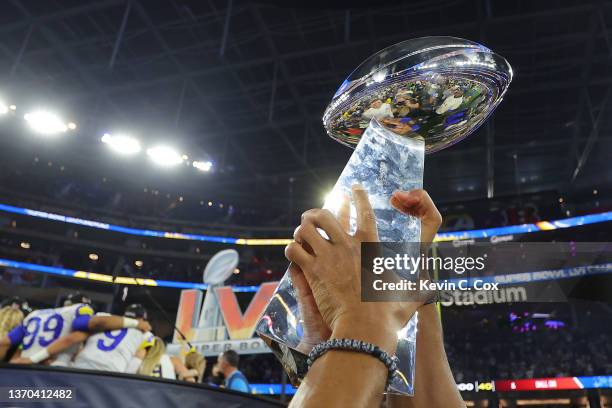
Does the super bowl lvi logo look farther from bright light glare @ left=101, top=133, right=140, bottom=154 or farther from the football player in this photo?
the football player

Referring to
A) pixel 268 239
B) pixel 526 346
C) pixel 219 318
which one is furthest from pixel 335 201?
pixel 268 239

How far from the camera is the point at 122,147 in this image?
19.2 m

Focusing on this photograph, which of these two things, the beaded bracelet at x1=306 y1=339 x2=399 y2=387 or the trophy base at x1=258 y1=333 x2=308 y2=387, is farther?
the trophy base at x1=258 y1=333 x2=308 y2=387

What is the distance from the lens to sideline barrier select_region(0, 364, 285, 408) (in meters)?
1.58

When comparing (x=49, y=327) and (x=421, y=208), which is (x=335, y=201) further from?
(x=49, y=327)

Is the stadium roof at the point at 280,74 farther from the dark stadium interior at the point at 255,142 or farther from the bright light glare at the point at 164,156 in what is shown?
the bright light glare at the point at 164,156

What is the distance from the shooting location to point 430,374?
0.93 metres

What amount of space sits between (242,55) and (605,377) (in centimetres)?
1525

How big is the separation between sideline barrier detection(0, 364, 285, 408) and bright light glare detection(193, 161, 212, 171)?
62.5 ft

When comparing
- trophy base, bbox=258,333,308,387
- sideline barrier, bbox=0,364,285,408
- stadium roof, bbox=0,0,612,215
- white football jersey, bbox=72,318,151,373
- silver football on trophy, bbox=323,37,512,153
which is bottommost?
sideline barrier, bbox=0,364,285,408

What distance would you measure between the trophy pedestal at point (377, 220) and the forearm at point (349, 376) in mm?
64

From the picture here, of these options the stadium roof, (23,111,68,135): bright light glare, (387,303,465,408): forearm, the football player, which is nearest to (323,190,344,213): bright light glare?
(387,303,465,408): forearm

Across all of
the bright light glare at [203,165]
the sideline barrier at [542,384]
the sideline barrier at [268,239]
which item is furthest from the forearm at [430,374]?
the bright light glare at [203,165]

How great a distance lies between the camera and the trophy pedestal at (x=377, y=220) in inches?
28.9
